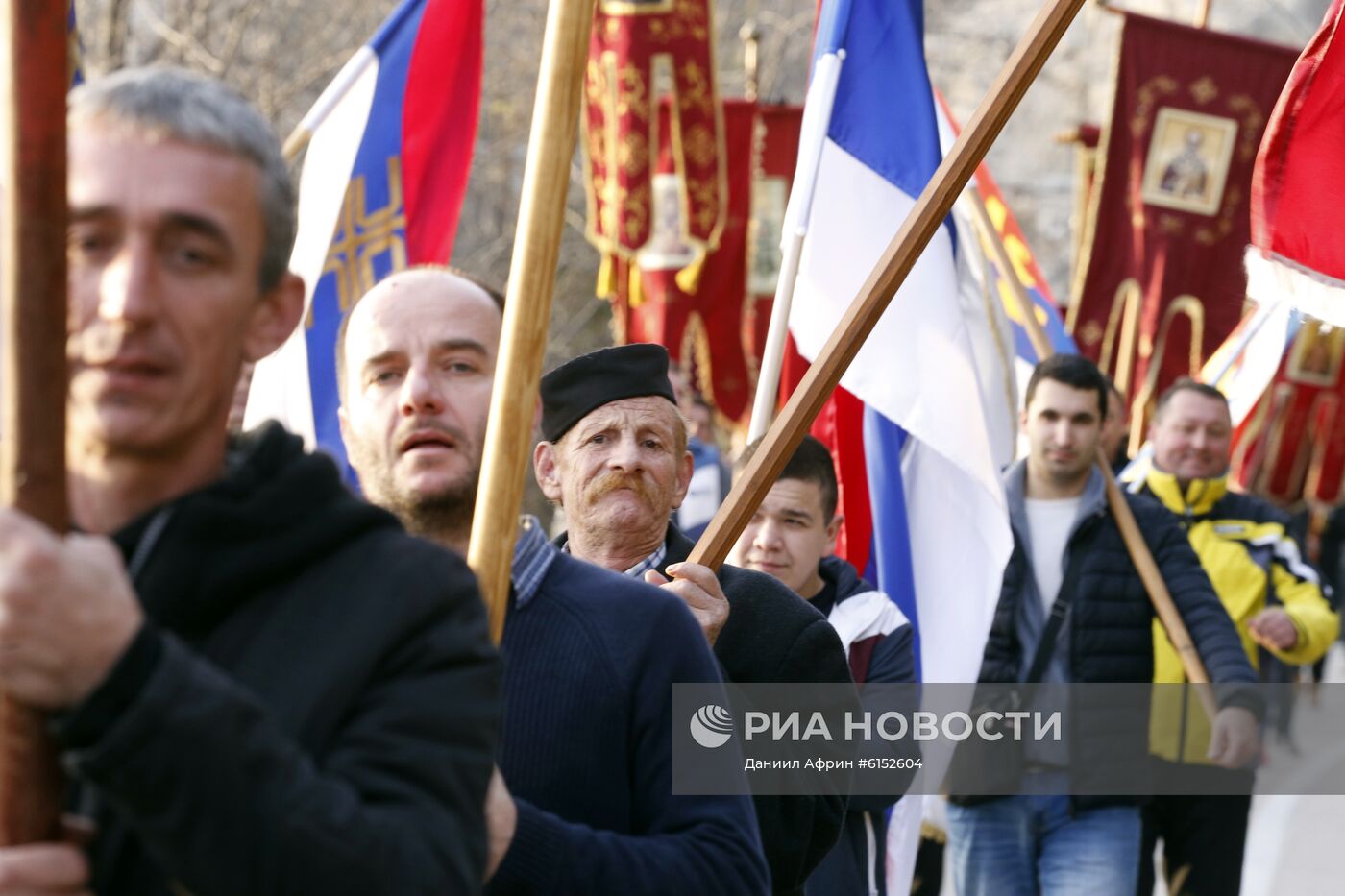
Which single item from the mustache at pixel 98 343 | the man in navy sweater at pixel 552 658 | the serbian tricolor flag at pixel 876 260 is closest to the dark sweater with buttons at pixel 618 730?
the man in navy sweater at pixel 552 658

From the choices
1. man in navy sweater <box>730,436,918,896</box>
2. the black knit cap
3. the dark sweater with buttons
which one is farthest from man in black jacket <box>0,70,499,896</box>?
man in navy sweater <box>730,436,918,896</box>

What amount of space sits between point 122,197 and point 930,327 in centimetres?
386

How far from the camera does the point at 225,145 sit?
1622 mm

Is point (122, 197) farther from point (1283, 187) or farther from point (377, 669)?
point (1283, 187)

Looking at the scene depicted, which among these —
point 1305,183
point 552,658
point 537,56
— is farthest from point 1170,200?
point 537,56

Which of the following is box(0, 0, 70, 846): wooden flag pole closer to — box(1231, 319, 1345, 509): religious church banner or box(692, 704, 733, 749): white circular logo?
box(692, 704, 733, 749): white circular logo

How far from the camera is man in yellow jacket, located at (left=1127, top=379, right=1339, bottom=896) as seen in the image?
5.96m

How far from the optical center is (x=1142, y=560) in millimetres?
5953

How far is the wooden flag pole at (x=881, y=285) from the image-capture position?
11.6 feet

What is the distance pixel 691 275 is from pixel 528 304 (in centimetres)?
1104

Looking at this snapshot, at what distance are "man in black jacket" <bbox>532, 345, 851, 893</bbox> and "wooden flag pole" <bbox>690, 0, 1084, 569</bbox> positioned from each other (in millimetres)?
132

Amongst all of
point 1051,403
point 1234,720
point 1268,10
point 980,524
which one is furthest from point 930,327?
point 1268,10

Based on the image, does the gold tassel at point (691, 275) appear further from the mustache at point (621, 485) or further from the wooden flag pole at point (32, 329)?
the wooden flag pole at point (32, 329)

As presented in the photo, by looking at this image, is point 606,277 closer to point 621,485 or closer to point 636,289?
point 636,289
